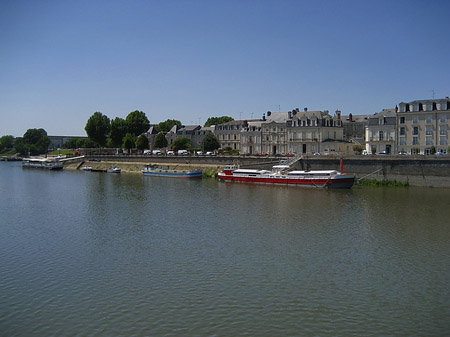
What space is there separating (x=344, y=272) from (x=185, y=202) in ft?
72.8

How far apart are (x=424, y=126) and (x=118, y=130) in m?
76.0

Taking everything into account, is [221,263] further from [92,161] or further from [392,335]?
[92,161]

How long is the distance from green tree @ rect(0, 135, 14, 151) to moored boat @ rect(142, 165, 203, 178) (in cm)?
12384

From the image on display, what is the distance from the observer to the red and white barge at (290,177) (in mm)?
50562

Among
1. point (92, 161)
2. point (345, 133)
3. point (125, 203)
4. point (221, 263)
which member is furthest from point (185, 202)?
point (92, 161)

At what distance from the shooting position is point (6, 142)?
18088 cm

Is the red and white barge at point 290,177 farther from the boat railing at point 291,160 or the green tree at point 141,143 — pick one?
the green tree at point 141,143

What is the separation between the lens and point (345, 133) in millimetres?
85000

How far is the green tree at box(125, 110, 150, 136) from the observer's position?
373 ft

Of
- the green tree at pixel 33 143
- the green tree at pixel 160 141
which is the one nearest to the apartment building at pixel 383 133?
the green tree at pixel 160 141

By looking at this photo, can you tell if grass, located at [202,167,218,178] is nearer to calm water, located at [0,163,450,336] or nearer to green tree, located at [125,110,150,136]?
calm water, located at [0,163,450,336]

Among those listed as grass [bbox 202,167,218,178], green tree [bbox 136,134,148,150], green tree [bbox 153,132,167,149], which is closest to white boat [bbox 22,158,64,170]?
green tree [bbox 136,134,148,150]

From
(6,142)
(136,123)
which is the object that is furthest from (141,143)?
(6,142)

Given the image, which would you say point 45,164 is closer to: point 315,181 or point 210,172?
point 210,172
